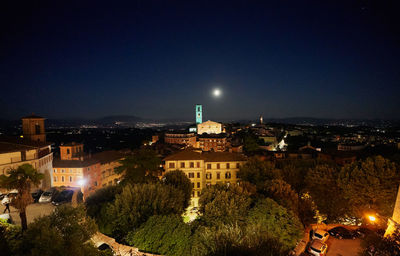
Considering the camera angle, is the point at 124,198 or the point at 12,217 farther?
the point at 124,198

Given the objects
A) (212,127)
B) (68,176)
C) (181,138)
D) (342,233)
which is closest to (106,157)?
(68,176)

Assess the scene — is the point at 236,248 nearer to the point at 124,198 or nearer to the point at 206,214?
the point at 206,214

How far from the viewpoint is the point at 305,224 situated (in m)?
19.2

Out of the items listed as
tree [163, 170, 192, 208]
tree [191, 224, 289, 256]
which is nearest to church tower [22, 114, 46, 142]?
tree [163, 170, 192, 208]

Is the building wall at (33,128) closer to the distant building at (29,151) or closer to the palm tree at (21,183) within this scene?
the distant building at (29,151)

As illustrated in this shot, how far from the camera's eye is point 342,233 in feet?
54.3

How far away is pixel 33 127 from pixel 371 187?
126 ft

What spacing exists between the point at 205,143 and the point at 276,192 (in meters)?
60.8

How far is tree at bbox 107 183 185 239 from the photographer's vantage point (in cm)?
1504

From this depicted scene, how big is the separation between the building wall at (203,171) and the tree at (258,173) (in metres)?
4.81

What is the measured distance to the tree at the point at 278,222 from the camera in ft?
47.0

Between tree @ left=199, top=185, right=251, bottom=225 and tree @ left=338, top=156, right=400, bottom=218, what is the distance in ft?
30.8

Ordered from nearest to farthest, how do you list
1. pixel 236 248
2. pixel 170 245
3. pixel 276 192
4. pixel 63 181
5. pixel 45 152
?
1. pixel 236 248
2. pixel 170 245
3. pixel 276 192
4. pixel 45 152
5. pixel 63 181

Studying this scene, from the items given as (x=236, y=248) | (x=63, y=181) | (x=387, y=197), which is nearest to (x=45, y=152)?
(x=63, y=181)
